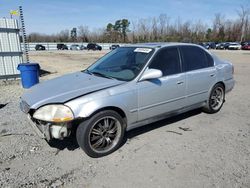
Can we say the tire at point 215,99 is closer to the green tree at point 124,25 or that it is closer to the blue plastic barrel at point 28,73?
the blue plastic barrel at point 28,73

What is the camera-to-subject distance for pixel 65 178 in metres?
2.74

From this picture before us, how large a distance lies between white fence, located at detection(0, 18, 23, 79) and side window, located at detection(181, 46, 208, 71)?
7.27m

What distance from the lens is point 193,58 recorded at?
4332mm

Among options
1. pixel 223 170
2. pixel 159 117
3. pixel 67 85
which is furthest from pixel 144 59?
pixel 223 170

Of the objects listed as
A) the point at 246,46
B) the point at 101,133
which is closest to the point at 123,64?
the point at 101,133

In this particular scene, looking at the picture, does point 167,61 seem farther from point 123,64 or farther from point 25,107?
point 25,107

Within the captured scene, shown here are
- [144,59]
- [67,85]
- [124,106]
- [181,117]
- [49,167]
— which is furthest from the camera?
[181,117]

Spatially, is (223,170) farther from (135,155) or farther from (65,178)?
(65,178)

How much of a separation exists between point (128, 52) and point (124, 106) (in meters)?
1.33

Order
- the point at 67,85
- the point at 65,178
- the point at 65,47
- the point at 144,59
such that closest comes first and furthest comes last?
the point at 65,178
the point at 67,85
the point at 144,59
the point at 65,47

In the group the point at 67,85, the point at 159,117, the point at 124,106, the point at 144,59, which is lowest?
the point at 159,117

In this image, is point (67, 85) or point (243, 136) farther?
point (243, 136)

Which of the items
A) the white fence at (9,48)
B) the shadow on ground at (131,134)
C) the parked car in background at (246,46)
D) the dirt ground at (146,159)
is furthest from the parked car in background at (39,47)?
the shadow on ground at (131,134)

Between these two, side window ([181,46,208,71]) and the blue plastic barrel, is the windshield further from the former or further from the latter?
the blue plastic barrel
